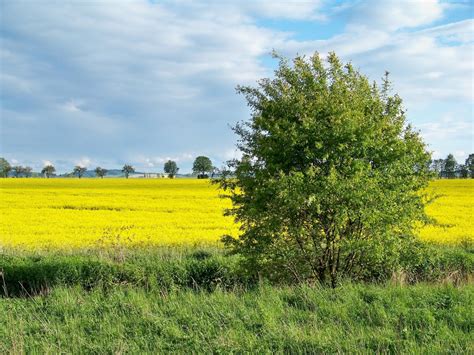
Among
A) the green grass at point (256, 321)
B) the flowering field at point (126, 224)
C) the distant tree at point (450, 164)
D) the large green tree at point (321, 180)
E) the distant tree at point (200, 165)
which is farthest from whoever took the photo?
the distant tree at point (450, 164)

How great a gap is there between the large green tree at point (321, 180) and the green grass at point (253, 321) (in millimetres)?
1041

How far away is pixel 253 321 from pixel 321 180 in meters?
3.18

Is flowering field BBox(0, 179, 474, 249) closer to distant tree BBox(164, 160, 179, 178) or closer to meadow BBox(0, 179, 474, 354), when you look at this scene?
meadow BBox(0, 179, 474, 354)

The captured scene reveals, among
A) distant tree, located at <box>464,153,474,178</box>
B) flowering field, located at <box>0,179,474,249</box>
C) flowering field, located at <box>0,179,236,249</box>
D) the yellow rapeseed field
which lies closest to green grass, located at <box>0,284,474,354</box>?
the yellow rapeseed field

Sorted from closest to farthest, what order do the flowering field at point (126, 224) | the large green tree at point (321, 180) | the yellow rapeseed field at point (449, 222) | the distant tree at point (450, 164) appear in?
1. the large green tree at point (321, 180)
2. the yellow rapeseed field at point (449, 222)
3. the flowering field at point (126, 224)
4. the distant tree at point (450, 164)

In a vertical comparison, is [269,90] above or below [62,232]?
above

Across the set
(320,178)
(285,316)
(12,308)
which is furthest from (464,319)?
(12,308)

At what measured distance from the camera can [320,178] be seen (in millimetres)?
9242

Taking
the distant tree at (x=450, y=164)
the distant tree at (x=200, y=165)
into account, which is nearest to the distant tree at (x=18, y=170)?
the distant tree at (x=200, y=165)

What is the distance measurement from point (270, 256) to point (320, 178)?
1.93 m

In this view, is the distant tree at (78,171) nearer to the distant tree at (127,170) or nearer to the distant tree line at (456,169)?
the distant tree at (127,170)

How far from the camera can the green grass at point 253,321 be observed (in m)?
6.35

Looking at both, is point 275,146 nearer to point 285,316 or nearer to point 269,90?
point 269,90

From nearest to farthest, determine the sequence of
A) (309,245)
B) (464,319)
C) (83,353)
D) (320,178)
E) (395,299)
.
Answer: (83,353) < (464,319) < (395,299) < (320,178) < (309,245)
